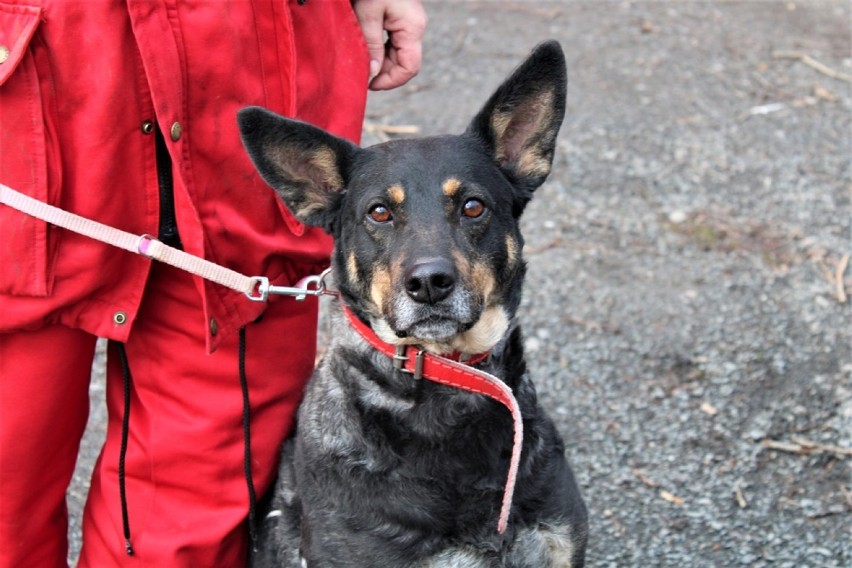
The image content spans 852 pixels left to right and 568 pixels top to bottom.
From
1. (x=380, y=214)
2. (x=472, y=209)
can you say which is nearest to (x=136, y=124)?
(x=380, y=214)

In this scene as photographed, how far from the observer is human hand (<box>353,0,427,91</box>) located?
3531 millimetres

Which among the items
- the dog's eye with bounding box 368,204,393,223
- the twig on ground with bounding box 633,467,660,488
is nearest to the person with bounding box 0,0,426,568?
the dog's eye with bounding box 368,204,393,223

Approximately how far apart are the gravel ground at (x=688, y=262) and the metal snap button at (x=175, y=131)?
2357 millimetres

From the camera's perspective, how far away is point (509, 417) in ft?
10.7

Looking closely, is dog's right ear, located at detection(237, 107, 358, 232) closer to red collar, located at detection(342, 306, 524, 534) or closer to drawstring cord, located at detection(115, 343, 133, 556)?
red collar, located at detection(342, 306, 524, 534)

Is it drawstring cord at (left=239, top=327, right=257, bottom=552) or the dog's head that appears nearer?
the dog's head

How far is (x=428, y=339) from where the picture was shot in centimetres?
306

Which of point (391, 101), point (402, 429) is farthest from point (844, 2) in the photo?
point (402, 429)

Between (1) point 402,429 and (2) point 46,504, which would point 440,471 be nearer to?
(1) point 402,429

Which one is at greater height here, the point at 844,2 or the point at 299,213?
the point at 299,213

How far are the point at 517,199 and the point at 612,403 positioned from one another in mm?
2050

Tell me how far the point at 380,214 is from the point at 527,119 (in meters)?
0.59

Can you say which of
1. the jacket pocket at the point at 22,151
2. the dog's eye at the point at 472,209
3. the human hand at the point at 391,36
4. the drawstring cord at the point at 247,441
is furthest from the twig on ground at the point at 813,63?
the jacket pocket at the point at 22,151

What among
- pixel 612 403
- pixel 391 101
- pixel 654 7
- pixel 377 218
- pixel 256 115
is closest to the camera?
pixel 256 115
